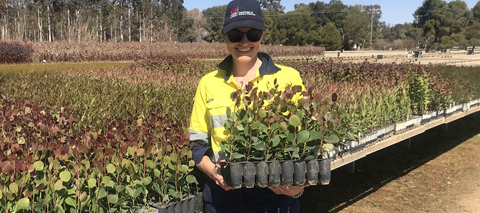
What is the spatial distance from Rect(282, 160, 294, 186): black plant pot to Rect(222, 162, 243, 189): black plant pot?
0.67 ft

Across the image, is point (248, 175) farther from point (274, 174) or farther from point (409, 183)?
point (409, 183)

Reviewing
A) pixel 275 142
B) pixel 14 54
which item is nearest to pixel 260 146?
pixel 275 142

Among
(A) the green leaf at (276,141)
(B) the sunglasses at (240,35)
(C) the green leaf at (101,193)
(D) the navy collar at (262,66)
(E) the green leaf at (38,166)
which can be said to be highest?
(B) the sunglasses at (240,35)

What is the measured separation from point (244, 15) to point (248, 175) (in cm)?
77

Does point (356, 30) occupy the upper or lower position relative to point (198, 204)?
upper

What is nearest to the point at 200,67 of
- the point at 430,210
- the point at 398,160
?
the point at 398,160

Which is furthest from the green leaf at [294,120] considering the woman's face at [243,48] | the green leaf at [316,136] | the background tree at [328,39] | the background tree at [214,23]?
the background tree at [328,39]

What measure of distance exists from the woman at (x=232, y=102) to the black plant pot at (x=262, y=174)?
0.11 meters

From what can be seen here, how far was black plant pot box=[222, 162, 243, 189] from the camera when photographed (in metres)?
1.80

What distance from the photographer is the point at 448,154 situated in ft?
26.5

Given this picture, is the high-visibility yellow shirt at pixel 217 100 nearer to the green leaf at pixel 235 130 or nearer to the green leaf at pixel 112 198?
the green leaf at pixel 235 130

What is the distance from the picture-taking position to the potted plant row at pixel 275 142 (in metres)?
1.84

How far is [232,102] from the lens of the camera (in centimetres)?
204

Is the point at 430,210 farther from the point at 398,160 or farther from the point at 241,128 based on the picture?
the point at 241,128
